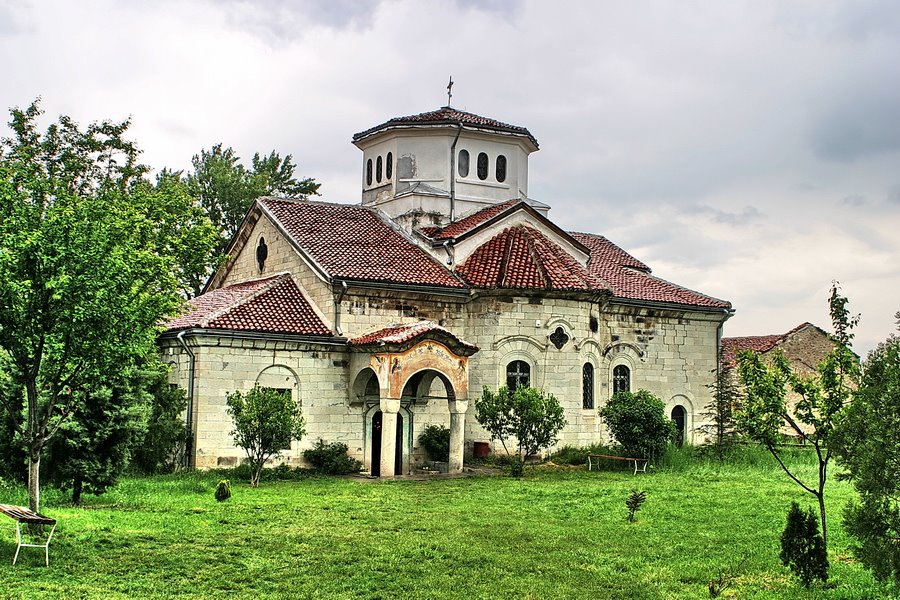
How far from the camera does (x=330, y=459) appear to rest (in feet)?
79.5

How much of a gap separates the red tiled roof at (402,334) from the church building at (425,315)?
6 centimetres

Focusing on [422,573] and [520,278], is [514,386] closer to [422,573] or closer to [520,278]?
[520,278]

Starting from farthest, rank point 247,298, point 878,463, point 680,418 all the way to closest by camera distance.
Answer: point 680,418, point 247,298, point 878,463

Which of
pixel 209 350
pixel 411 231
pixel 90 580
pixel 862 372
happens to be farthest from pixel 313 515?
pixel 411 231

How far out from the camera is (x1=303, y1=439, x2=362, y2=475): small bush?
24.2 metres

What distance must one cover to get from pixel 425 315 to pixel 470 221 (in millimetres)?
3709

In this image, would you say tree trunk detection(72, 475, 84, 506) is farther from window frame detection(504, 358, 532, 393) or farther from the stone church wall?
window frame detection(504, 358, 532, 393)

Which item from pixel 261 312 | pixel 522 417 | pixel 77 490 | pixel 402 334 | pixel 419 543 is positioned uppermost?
pixel 261 312

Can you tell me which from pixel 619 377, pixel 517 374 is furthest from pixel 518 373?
pixel 619 377

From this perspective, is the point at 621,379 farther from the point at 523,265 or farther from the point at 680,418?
the point at 523,265

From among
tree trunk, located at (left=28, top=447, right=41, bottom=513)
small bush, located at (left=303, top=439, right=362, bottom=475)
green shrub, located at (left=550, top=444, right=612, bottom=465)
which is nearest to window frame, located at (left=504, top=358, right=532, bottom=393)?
green shrub, located at (left=550, top=444, right=612, bottom=465)

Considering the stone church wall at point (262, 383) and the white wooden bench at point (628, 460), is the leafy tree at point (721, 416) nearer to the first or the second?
the white wooden bench at point (628, 460)

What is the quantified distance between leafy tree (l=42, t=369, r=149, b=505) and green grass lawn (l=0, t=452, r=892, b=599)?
0.47m

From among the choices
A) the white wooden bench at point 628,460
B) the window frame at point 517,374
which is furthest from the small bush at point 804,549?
the window frame at point 517,374
